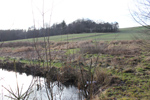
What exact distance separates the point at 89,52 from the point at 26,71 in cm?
571

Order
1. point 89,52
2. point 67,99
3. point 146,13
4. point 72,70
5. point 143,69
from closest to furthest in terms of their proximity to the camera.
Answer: point 146,13, point 67,99, point 143,69, point 72,70, point 89,52

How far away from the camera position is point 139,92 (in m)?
4.83

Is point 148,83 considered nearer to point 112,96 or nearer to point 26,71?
point 112,96

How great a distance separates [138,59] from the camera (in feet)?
28.5

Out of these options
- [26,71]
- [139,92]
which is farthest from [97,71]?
[26,71]

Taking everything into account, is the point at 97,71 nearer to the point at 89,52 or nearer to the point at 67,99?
the point at 67,99

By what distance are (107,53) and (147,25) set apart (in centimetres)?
663

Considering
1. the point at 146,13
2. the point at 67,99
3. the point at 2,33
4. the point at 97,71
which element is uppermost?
the point at 146,13

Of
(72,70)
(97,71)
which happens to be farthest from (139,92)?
(72,70)

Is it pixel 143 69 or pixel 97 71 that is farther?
pixel 143 69

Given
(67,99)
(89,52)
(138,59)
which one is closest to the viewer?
(67,99)

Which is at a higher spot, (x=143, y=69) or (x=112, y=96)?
(x=143, y=69)

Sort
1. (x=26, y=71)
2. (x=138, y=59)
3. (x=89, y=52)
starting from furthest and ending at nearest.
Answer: (x=89, y=52), (x=26, y=71), (x=138, y=59)

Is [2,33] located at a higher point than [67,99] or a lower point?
higher
